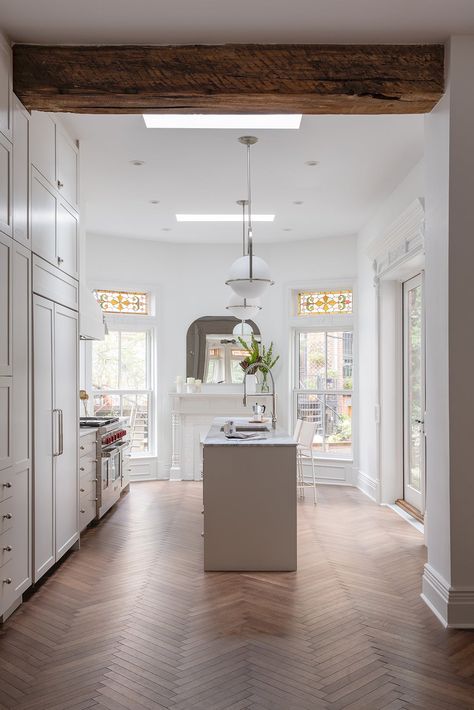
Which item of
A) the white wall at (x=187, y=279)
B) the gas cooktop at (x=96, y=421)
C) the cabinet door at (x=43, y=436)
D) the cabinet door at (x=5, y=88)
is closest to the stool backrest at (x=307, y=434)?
the white wall at (x=187, y=279)

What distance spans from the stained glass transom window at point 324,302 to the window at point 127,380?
85.2 inches

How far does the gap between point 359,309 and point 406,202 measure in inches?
94.1

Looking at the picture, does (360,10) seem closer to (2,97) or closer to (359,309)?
(2,97)

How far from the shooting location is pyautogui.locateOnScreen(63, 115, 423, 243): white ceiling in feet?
15.7

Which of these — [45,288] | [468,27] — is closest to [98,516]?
[45,288]

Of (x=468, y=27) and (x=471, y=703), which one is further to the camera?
(x=468, y=27)

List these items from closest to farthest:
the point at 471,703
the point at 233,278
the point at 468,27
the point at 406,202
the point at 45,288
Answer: the point at 471,703, the point at 468,27, the point at 45,288, the point at 233,278, the point at 406,202

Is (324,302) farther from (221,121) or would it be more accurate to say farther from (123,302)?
(221,121)

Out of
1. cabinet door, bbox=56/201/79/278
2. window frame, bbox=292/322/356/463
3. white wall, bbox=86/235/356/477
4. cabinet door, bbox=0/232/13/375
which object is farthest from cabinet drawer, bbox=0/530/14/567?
window frame, bbox=292/322/356/463

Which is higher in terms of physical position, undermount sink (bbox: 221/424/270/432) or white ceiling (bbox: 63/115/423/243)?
white ceiling (bbox: 63/115/423/243)

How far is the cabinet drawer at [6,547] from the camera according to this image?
334 cm

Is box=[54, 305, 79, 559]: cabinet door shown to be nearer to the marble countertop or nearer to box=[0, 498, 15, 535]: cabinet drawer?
box=[0, 498, 15, 535]: cabinet drawer

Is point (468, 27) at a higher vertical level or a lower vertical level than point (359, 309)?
higher

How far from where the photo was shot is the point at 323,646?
3217 mm
